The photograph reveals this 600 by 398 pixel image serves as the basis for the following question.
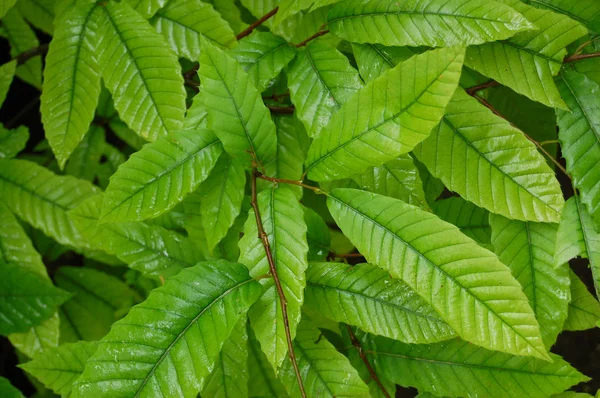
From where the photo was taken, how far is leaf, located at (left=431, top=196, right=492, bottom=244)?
1.01 meters

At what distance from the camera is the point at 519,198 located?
83cm

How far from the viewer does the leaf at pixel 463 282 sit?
708 mm

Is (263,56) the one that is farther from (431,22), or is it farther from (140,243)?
(140,243)

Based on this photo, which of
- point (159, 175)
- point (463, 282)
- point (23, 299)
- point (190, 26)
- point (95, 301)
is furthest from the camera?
point (95, 301)

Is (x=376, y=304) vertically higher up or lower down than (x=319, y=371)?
higher up

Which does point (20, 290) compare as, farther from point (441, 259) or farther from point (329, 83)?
point (441, 259)

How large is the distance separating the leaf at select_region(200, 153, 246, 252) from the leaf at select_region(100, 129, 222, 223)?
0.17ft

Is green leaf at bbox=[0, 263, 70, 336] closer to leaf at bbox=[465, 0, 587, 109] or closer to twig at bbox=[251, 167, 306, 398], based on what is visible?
twig at bbox=[251, 167, 306, 398]

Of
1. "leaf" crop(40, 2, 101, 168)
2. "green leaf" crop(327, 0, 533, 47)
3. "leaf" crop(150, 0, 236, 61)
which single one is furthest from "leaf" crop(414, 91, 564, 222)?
"leaf" crop(40, 2, 101, 168)

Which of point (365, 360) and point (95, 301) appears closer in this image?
point (365, 360)

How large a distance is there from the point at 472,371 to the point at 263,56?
2.22 ft

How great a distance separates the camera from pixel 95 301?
1.49 meters

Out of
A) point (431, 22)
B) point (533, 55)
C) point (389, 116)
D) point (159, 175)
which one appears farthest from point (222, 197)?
point (533, 55)

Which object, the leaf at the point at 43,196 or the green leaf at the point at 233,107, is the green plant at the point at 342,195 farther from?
the leaf at the point at 43,196
